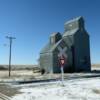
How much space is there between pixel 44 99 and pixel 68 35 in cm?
4192

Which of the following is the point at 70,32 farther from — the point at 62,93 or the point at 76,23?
the point at 62,93

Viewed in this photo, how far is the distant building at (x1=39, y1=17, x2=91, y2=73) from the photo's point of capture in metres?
51.7

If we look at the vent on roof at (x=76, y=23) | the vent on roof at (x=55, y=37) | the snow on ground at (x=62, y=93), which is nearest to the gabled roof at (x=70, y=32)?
the vent on roof at (x=76, y=23)

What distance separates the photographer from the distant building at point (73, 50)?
51.7 metres

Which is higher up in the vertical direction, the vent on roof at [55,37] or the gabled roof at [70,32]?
the gabled roof at [70,32]

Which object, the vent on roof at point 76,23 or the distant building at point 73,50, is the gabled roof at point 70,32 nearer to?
the distant building at point 73,50

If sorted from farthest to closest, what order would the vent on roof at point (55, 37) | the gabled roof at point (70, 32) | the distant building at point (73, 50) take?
the vent on roof at point (55, 37) < the gabled roof at point (70, 32) < the distant building at point (73, 50)

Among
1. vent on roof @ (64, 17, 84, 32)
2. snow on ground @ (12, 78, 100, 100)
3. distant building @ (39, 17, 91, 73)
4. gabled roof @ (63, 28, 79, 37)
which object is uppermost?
vent on roof @ (64, 17, 84, 32)

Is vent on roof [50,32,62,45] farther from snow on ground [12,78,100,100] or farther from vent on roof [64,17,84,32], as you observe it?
snow on ground [12,78,100,100]

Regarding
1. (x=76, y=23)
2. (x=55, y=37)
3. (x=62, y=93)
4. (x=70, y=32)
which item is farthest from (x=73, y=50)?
→ (x=62, y=93)

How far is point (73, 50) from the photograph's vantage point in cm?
5309

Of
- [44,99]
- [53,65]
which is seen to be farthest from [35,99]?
[53,65]

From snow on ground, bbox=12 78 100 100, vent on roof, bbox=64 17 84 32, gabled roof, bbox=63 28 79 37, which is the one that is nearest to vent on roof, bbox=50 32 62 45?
gabled roof, bbox=63 28 79 37

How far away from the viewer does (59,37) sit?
56656mm
